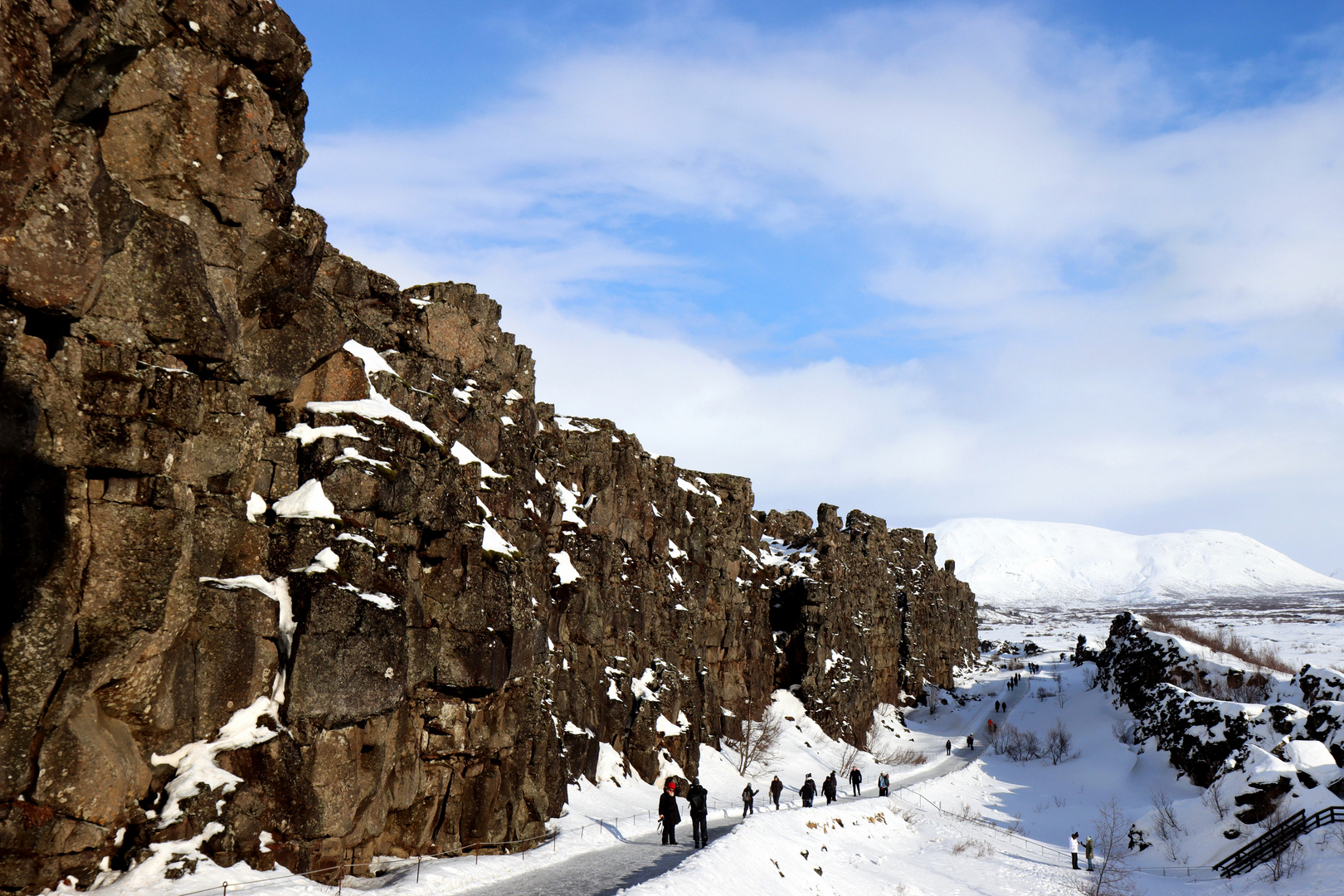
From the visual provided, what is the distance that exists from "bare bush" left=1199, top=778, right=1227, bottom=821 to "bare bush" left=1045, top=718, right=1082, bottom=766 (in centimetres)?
2855

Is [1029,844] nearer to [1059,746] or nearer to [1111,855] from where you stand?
[1111,855]

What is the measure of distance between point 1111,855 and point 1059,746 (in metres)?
33.9

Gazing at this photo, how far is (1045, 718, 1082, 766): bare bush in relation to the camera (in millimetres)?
77750

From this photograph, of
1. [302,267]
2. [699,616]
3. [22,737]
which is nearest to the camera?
[22,737]

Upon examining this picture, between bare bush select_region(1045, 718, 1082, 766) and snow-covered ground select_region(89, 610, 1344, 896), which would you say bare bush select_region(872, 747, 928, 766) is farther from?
bare bush select_region(1045, 718, 1082, 766)

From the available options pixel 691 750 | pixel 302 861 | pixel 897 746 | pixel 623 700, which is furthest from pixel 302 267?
pixel 897 746

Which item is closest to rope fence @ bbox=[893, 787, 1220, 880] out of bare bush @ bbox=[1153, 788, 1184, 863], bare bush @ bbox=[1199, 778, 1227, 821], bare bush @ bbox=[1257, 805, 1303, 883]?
bare bush @ bbox=[1153, 788, 1184, 863]

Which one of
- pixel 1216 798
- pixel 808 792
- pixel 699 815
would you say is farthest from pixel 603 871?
pixel 1216 798

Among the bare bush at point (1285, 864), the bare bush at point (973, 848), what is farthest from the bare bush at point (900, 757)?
the bare bush at point (1285, 864)

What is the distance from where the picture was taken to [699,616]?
73.4 m

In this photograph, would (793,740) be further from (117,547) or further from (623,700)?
(117,547)

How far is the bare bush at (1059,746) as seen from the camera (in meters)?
77.8

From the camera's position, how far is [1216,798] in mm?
47750

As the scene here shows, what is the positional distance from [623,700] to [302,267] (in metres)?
35.8
